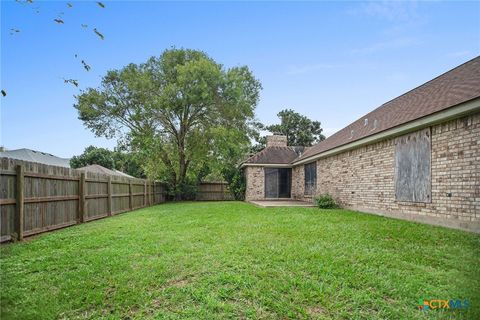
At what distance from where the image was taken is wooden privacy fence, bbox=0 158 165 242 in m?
5.43

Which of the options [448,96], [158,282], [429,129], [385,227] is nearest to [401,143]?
[429,129]

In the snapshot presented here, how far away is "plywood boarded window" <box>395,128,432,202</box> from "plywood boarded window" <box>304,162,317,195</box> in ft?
22.2

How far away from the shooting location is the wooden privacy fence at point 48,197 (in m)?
5.43

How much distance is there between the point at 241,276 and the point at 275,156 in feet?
55.2

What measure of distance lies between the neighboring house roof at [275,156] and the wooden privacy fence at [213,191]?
4.26m

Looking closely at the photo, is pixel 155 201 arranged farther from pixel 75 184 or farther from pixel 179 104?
pixel 75 184

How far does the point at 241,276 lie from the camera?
3.39 meters

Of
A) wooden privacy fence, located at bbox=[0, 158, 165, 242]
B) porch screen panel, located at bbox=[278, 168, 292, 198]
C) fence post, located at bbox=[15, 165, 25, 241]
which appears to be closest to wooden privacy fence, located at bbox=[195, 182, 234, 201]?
porch screen panel, located at bbox=[278, 168, 292, 198]

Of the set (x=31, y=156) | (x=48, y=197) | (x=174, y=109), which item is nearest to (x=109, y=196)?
(x=48, y=197)

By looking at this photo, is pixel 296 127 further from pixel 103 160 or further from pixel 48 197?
pixel 48 197

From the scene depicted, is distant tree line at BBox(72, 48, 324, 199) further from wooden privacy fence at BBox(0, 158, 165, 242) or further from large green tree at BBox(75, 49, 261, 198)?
wooden privacy fence at BBox(0, 158, 165, 242)

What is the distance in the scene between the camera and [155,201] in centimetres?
1780

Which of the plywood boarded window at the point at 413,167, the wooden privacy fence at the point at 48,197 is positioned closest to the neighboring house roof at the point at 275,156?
the wooden privacy fence at the point at 48,197

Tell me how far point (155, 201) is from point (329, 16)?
47.6 ft
